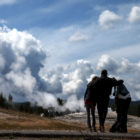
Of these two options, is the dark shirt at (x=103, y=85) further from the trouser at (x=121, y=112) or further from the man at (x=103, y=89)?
the trouser at (x=121, y=112)

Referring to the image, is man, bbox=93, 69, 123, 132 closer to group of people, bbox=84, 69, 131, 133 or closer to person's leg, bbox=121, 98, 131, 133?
group of people, bbox=84, 69, 131, 133

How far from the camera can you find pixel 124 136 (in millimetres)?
12430

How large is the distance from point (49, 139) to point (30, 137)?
91cm

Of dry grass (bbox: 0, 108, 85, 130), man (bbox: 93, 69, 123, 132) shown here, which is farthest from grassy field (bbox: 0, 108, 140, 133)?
man (bbox: 93, 69, 123, 132)

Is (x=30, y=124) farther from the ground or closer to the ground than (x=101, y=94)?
closer to the ground

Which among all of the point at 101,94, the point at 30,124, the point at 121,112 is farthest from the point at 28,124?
the point at 101,94

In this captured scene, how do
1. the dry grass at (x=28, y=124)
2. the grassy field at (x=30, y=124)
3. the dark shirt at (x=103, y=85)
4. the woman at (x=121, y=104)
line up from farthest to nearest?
1. the dry grass at (x=28, y=124)
2. the grassy field at (x=30, y=124)
3. the woman at (x=121, y=104)
4. the dark shirt at (x=103, y=85)

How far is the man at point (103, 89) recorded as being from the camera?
14.4 metres

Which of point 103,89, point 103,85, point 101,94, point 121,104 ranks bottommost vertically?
point 121,104

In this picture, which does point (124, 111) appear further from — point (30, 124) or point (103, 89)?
point (30, 124)

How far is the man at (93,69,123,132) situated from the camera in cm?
1441

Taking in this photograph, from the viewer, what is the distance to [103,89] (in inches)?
570

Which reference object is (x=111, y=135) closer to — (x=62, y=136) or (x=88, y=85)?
(x=62, y=136)

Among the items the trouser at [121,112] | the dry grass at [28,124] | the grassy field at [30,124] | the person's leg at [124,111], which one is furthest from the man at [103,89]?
the dry grass at [28,124]
